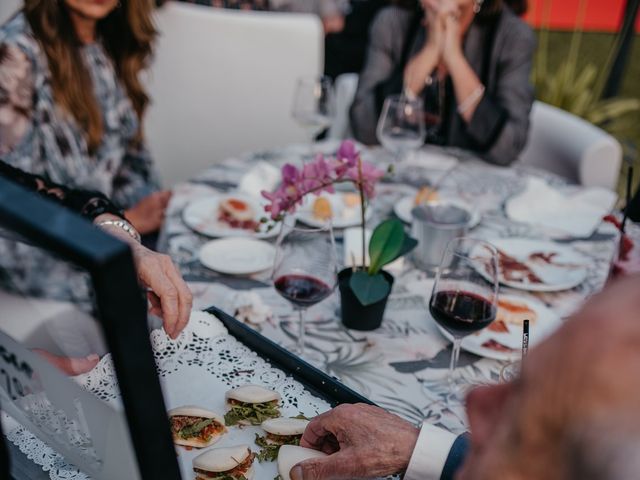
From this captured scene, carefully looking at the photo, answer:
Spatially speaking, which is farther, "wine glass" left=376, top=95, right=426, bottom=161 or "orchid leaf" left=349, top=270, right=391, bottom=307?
"wine glass" left=376, top=95, right=426, bottom=161

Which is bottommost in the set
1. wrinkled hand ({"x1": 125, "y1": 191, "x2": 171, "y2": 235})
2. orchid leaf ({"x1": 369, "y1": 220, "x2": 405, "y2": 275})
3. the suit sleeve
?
wrinkled hand ({"x1": 125, "y1": 191, "x2": 171, "y2": 235})

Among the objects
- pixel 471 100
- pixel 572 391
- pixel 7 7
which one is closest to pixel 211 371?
pixel 572 391

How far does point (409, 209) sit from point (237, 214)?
1.62 feet

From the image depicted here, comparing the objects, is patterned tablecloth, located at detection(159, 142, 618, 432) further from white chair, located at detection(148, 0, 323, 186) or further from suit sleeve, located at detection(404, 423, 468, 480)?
white chair, located at detection(148, 0, 323, 186)

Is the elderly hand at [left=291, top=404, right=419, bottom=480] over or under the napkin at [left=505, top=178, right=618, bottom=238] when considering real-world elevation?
over

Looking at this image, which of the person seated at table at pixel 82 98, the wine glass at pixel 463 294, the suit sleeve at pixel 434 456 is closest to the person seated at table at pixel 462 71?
the person seated at table at pixel 82 98

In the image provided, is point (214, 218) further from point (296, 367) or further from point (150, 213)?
point (296, 367)

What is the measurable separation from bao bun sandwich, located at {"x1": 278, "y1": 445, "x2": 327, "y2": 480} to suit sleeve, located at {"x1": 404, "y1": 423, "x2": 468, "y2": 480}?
0.12 m

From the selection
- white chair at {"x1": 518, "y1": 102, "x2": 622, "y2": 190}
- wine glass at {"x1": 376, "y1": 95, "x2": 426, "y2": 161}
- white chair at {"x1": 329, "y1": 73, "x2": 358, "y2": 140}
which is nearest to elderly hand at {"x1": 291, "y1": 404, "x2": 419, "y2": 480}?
wine glass at {"x1": 376, "y1": 95, "x2": 426, "y2": 161}

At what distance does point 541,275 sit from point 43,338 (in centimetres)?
123

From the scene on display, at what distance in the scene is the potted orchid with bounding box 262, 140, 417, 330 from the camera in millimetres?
1223

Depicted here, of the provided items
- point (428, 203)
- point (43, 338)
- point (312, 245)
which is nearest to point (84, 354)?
point (43, 338)

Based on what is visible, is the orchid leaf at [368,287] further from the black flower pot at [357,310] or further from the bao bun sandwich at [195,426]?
the bao bun sandwich at [195,426]

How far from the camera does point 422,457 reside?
2.69 ft
